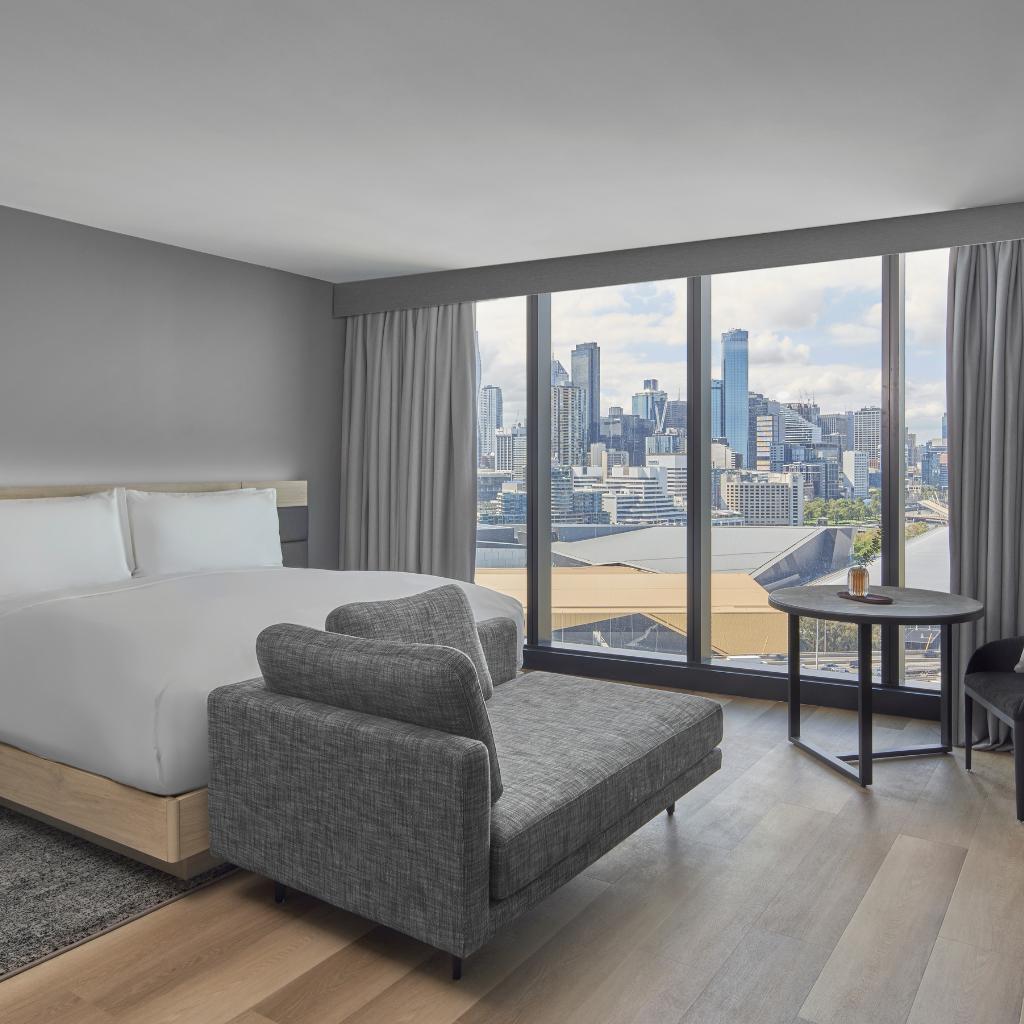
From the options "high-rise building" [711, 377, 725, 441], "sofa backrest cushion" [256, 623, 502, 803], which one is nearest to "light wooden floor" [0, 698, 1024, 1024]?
"sofa backrest cushion" [256, 623, 502, 803]

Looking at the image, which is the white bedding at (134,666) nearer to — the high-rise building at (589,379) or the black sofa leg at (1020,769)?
the high-rise building at (589,379)

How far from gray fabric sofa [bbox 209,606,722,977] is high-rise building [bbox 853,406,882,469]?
2283 millimetres

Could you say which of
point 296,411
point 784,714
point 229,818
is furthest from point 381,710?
point 296,411

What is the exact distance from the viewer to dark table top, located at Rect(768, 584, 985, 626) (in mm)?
3320

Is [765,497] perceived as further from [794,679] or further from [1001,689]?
[1001,689]

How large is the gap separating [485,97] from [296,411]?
310cm

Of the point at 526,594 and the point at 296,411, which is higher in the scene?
the point at 296,411

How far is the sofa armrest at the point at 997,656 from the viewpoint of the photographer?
3.58 meters

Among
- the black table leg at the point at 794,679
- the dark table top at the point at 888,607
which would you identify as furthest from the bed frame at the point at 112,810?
the black table leg at the point at 794,679

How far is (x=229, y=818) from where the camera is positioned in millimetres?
2445

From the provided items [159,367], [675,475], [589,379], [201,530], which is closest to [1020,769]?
[675,475]

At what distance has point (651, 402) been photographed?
5.02m

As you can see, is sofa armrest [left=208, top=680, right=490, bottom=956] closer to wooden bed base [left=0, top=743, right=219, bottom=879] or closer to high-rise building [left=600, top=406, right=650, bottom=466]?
wooden bed base [left=0, top=743, right=219, bottom=879]

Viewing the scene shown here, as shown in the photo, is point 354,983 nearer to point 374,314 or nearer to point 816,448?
point 816,448
